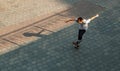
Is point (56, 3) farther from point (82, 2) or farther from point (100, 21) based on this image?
point (100, 21)

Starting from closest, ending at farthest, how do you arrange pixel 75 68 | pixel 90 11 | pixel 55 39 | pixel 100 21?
pixel 75 68 → pixel 55 39 → pixel 100 21 → pixel 90 11

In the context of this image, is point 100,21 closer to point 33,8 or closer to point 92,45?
point 92,45

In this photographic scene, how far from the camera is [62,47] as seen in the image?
1191 centimetres

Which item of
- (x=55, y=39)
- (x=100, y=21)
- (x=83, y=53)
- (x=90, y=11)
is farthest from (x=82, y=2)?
(x=83, y=53)

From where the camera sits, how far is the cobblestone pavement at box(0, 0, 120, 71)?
10617 millimetres

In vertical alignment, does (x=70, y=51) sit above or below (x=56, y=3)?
below

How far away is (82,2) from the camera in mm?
16766

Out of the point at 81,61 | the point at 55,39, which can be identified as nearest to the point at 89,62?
the point at 81,61

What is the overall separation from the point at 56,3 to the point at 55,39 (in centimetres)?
452

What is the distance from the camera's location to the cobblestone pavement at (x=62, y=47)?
34.8ft

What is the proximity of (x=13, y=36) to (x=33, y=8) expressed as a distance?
3525 millimetres

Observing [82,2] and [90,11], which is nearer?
[90,11]

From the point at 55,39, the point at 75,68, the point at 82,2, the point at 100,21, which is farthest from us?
the point at 82,2

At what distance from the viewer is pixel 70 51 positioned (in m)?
11.6
